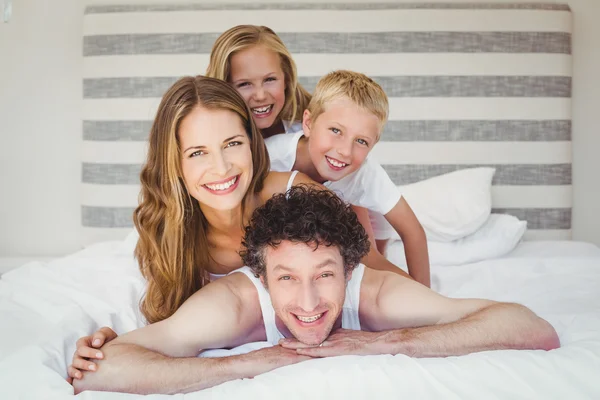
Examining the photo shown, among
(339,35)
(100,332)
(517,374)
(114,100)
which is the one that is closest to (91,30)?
(114,100)

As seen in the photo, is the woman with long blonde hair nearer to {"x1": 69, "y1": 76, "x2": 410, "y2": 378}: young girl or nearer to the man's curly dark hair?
{"x1": 69, "y1": 76, "x2": 410, "y2": 378}: young girl

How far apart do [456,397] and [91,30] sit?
2.99 meters

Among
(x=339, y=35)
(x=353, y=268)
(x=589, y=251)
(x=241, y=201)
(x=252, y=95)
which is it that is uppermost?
(x=339, y=35)

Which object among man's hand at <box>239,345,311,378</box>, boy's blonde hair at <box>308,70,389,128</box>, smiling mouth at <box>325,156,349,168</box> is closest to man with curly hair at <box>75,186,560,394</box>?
man's hand at <box>239,345,311,378</box>

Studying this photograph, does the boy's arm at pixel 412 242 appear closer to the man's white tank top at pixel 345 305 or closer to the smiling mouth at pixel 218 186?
the man's white tank top at pixel 345 305

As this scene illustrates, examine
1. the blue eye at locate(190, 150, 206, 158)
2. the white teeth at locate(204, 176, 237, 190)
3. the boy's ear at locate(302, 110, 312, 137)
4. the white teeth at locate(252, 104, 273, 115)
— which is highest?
the white teeth at locate(252, 104, 273, 115)

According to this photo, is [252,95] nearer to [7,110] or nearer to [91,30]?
[91,30]

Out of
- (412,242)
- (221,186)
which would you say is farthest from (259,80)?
(412,242)

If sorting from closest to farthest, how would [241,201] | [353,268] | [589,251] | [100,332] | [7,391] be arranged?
[7,391]
[100,332]
[353,268]
[241,201]
[589,251]

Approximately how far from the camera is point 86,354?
1.44 metres

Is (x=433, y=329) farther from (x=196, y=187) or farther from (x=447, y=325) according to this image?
(x=196, y=187)

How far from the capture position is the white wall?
355 cm

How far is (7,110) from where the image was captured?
3.63 meters

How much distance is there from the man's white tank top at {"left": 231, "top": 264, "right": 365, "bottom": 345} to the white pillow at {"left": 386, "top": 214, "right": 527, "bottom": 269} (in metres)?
1.02
